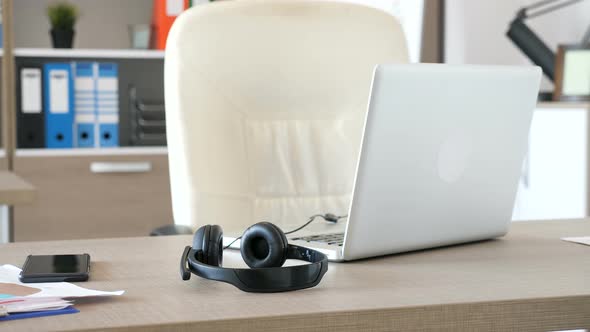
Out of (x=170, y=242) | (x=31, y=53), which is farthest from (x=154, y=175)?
(x=170, y=242)

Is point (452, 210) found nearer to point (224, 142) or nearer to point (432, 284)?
point (432, 284)

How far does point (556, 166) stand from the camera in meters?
3.10

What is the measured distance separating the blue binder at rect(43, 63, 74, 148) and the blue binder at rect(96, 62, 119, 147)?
A: 0.34 ft

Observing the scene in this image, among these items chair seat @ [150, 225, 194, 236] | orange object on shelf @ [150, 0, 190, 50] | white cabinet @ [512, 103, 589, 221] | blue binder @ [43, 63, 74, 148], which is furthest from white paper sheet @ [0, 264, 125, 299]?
white cabinet @ [512, 103, 589, 221]

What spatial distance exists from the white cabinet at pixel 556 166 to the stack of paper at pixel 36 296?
2502 mm

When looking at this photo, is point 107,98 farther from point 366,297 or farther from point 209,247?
point 366,297

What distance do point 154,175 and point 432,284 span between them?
236cm

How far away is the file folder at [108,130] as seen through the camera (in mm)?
3083

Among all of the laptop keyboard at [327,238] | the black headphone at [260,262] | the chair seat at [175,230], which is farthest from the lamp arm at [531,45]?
the black headphone at [260,262]

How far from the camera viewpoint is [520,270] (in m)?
0.97

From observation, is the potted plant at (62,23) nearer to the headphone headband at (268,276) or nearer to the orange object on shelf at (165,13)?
the orange object on shelf at (165,13)

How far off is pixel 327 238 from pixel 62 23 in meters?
2.27

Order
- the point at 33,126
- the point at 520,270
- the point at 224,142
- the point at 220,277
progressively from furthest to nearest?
the point at 33,126 → the point at 224,142 → the point at 520,270 → the point at 220,277

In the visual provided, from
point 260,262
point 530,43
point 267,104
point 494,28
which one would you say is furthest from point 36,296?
point 494,28
